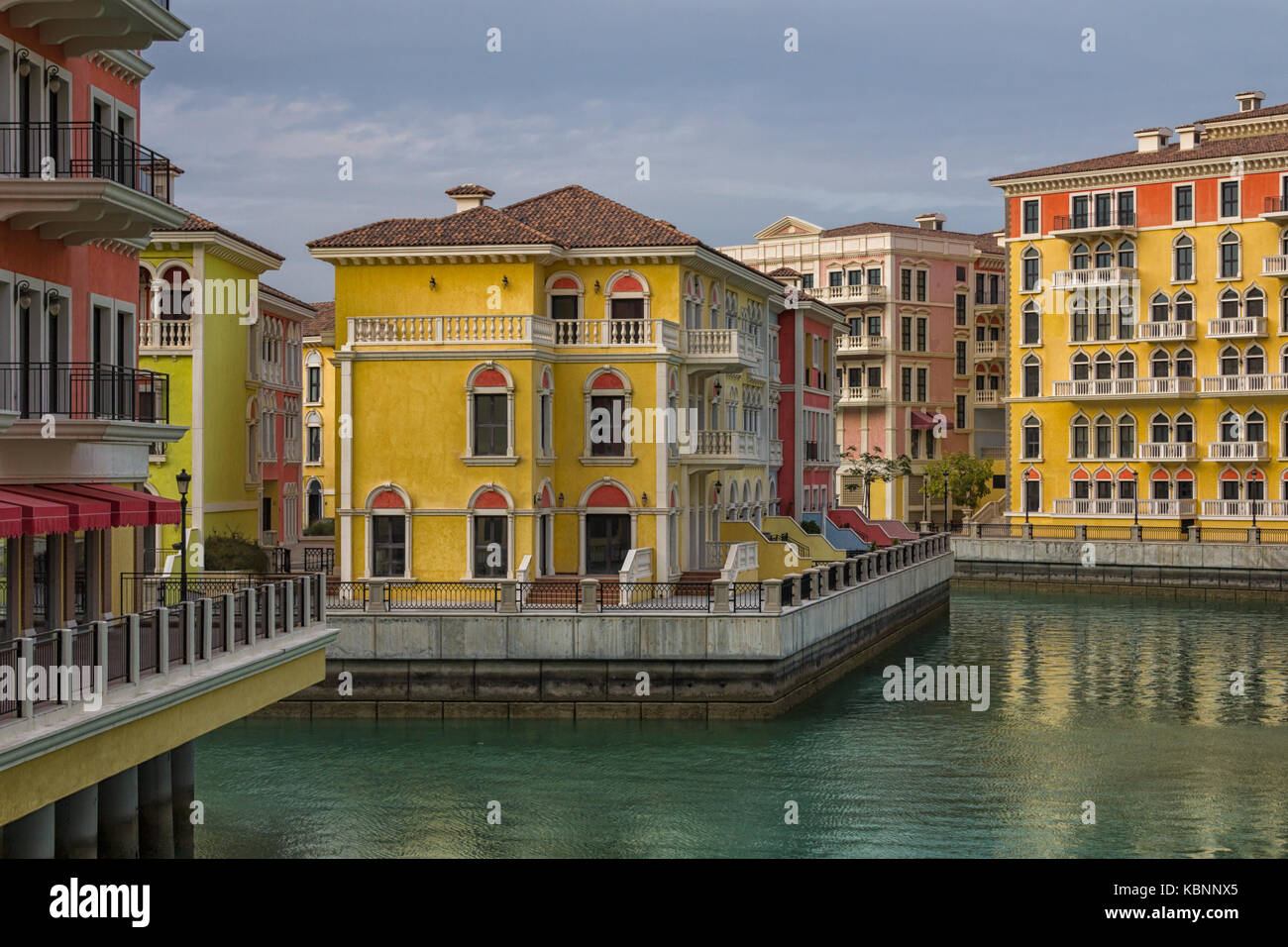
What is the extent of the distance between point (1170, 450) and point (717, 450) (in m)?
34.3

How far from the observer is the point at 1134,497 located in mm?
74375

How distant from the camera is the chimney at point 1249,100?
81.5m

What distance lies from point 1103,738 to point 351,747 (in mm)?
15194

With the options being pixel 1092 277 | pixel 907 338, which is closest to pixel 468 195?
pixel 1092 277

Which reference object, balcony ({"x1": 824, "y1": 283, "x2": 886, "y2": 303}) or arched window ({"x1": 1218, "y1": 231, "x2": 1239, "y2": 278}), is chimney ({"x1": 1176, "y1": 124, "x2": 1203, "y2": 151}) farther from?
balcony ({"x1": 824, "y1": 283, "x2": 886, "y2": 303})

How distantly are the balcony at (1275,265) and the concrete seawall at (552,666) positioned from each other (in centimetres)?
4352

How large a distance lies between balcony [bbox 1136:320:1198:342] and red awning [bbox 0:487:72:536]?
6112cm

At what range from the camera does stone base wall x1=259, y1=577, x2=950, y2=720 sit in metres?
35.3

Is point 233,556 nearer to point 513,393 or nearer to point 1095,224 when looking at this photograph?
point 513,393

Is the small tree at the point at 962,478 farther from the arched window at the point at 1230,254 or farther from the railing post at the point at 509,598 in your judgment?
the railing post at the point at 509,598

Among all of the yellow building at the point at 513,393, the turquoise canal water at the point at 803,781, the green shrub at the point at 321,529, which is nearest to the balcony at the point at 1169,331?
the turquoise canal water at the point at 803,781
